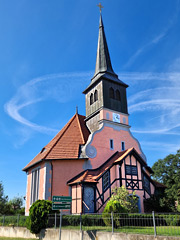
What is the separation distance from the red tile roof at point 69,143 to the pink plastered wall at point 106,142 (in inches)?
59.6

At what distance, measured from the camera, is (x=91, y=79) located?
98.1 ft

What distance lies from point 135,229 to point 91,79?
2165 cm

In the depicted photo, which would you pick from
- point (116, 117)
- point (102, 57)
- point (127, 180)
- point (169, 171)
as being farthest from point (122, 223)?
point (169, 171)

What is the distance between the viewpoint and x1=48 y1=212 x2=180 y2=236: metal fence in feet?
33.9

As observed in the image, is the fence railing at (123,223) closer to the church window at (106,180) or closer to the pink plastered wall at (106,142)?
the church window at (106,180)

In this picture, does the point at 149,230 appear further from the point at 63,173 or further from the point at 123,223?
the point at 63,173

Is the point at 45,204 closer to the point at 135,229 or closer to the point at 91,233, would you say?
the point at 91,233

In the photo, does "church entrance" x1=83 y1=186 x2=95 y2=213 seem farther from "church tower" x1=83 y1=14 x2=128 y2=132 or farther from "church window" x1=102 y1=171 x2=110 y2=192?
"church tower" x1=83 y1=14 x2=128 y2=132

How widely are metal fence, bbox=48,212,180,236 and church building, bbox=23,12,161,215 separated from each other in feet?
13.9

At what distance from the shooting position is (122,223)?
1177cm

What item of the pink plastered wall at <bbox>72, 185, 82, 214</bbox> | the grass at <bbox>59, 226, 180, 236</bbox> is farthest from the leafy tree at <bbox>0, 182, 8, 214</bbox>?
the grass at <bbox>59, 226, 180, 236</bbox>

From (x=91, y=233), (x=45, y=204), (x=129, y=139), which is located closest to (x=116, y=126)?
(x=129, y=139)

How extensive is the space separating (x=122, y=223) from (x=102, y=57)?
75.6 ft

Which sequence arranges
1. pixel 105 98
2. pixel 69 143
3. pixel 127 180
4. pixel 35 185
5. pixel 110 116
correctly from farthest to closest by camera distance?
1. pixel 105 98
2. pixel 110 116
3. pixel 35 185
4. pixel 69 143
5. pixel 127 180
